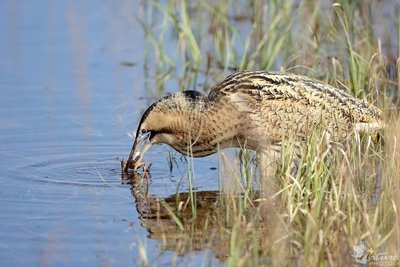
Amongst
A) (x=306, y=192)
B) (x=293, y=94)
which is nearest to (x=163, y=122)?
(x=293, y=94)

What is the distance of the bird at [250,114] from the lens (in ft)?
23.7

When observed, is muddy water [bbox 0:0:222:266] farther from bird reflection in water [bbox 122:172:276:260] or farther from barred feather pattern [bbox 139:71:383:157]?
barred feather pattern [bbox 139:71:383:157]

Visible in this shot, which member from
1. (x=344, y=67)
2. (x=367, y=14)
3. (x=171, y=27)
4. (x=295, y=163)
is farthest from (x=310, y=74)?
(x=171, y=27)

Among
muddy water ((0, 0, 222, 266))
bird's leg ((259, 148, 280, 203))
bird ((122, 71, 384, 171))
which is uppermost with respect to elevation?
bird ((122, 71, 384, 171))

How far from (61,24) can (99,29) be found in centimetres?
40

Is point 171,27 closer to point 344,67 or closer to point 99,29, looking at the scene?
point 99,29

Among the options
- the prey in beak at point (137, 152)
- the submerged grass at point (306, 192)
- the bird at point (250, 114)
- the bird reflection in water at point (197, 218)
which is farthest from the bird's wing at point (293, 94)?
the bird reflection in water at point (197, 218)

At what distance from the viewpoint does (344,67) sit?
869 centimetres

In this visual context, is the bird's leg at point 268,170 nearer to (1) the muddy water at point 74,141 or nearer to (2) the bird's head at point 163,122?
(1) the muddy water at point 74,141

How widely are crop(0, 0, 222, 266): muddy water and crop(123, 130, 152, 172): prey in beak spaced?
0.40ft

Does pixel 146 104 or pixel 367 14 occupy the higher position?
pixel 367 14

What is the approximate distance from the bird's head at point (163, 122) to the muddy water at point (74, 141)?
0.72 feet

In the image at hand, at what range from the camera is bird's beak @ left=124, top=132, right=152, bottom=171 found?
7457 mm

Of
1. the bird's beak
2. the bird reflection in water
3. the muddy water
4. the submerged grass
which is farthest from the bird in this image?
the bird reflection in water
